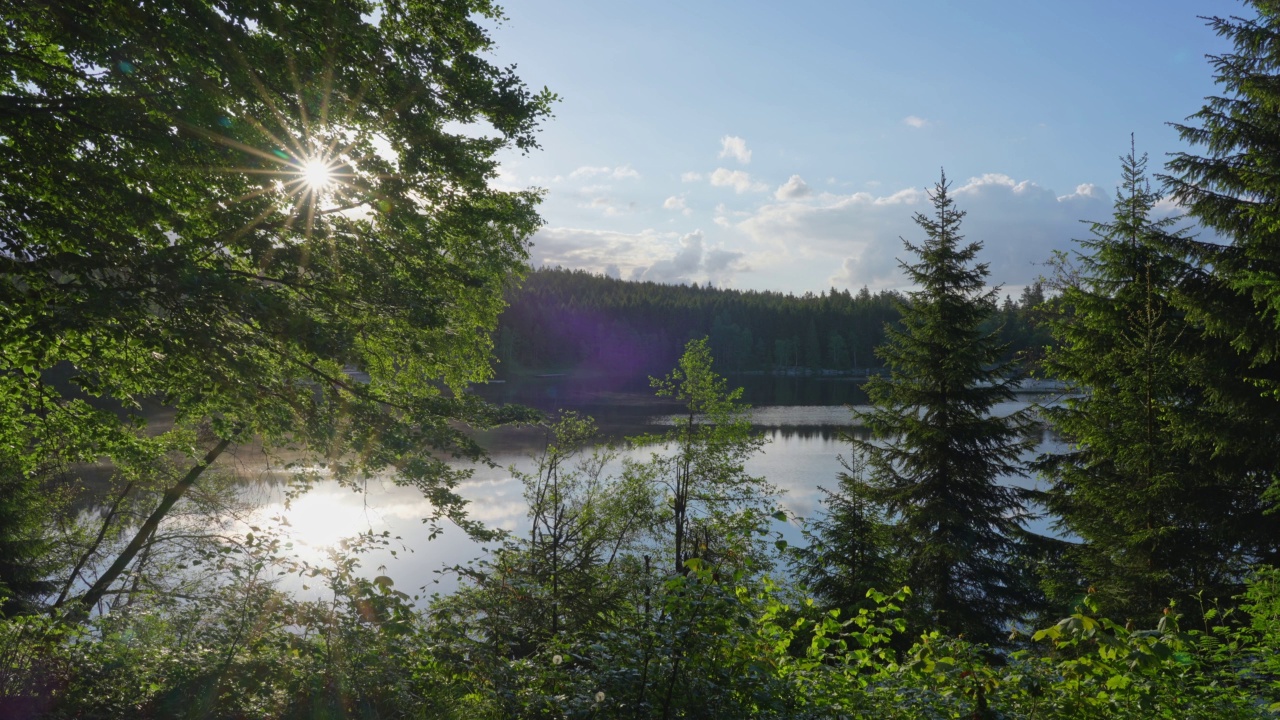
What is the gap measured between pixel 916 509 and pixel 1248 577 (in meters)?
5.25

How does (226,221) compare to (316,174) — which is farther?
(316,174)

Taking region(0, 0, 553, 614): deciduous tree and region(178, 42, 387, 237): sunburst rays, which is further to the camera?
region(178, 42, 387, 237): sunburst rays

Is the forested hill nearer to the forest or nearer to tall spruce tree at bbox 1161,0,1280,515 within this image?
the forest

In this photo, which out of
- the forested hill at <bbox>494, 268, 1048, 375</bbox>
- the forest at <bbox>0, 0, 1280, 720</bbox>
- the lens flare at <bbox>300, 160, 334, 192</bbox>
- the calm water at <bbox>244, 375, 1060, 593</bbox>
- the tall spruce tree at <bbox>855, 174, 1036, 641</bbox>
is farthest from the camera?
the forested hill at <bbox>494, 268, 1048, 375</bbox>

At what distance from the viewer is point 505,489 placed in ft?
87.6

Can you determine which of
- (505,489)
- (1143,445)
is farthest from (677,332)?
(1143,445)

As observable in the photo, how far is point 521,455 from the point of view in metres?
31.4

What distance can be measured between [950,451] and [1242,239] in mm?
5654

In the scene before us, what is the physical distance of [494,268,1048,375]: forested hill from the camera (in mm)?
102312

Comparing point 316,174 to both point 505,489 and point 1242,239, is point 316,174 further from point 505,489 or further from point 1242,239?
point 505,489

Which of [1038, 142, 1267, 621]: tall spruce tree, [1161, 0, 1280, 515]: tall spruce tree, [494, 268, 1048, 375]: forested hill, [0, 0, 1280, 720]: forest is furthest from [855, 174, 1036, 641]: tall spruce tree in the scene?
[494, 268, 1048, 375]: forested hill

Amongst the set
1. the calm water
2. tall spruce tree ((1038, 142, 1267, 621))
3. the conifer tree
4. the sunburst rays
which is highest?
the sunburst rays

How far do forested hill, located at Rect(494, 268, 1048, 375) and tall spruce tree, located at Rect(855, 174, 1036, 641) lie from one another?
280ft

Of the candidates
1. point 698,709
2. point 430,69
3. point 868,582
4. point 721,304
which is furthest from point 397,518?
point 721,304
